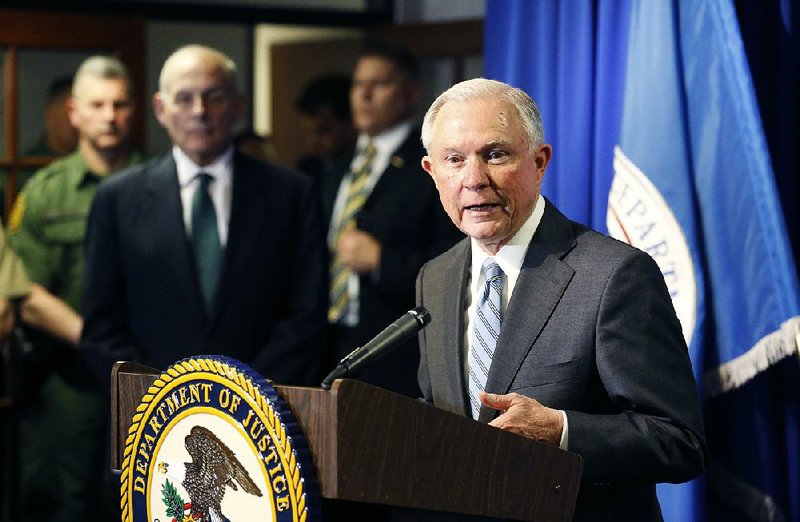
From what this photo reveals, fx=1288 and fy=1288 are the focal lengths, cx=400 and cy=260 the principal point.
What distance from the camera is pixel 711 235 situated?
101 inches

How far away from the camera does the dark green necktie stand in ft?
10.5

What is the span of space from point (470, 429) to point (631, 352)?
332mm

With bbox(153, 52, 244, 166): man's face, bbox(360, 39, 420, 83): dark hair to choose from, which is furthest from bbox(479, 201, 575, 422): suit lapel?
bbox(360, 39, 420, 83): dark hair

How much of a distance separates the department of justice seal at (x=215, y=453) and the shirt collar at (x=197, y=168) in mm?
1650

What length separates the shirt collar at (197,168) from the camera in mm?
3285

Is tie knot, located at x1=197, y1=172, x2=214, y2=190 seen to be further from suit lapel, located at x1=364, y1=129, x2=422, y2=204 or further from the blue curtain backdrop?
the blue curtain backdrop

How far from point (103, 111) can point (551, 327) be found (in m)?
2.43

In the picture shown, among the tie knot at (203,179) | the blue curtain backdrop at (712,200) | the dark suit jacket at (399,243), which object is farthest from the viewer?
the dark suit jacket at (399,243)

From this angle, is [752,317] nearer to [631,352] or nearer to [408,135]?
[631,352]

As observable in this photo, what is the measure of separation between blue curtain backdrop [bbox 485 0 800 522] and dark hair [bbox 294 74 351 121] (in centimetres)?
271

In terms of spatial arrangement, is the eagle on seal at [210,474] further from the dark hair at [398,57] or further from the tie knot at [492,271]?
the dark hair at [398,57]

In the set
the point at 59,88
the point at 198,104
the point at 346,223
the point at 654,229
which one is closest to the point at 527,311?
the point at 654,229

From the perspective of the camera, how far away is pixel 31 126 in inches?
182

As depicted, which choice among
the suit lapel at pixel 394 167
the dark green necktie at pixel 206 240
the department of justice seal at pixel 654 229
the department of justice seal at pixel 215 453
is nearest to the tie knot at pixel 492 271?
the department of justice seal at pixel 215 453
